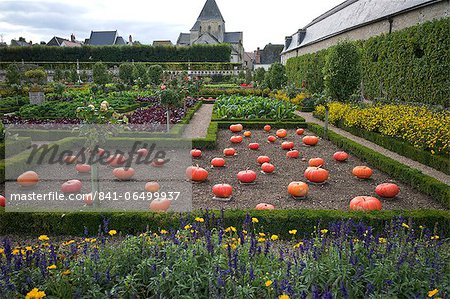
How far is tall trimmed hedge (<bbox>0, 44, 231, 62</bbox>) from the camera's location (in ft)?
148

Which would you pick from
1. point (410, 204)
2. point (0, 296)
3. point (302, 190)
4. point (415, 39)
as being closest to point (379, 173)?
point (410, 204)

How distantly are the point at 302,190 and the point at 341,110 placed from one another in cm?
853

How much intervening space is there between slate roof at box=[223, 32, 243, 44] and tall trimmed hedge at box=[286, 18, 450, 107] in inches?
2181

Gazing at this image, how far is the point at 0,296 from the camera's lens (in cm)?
266

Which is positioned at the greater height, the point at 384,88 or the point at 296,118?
the point at 384,88

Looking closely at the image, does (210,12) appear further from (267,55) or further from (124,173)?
(124,173)

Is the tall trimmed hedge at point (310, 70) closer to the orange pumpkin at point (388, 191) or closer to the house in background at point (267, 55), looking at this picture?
the orange pumpkin at point (388, 191)

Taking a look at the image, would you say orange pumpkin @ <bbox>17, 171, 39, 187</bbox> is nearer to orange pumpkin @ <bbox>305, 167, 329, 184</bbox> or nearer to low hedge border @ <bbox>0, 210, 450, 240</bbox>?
low hedge border @ <bbox>0, 210, 450, 240</bbox>

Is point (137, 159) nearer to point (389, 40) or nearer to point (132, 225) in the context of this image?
point (132, 225)

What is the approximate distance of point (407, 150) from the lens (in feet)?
29.1

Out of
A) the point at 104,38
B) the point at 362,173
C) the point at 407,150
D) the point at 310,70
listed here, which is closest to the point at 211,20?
the point at 104,38

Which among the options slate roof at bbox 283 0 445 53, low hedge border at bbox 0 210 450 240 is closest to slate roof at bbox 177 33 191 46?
slate roof at bbox 283 0 445 53

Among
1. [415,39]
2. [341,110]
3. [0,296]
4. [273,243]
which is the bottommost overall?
[273,243]

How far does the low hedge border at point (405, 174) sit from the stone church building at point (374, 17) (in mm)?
6003
